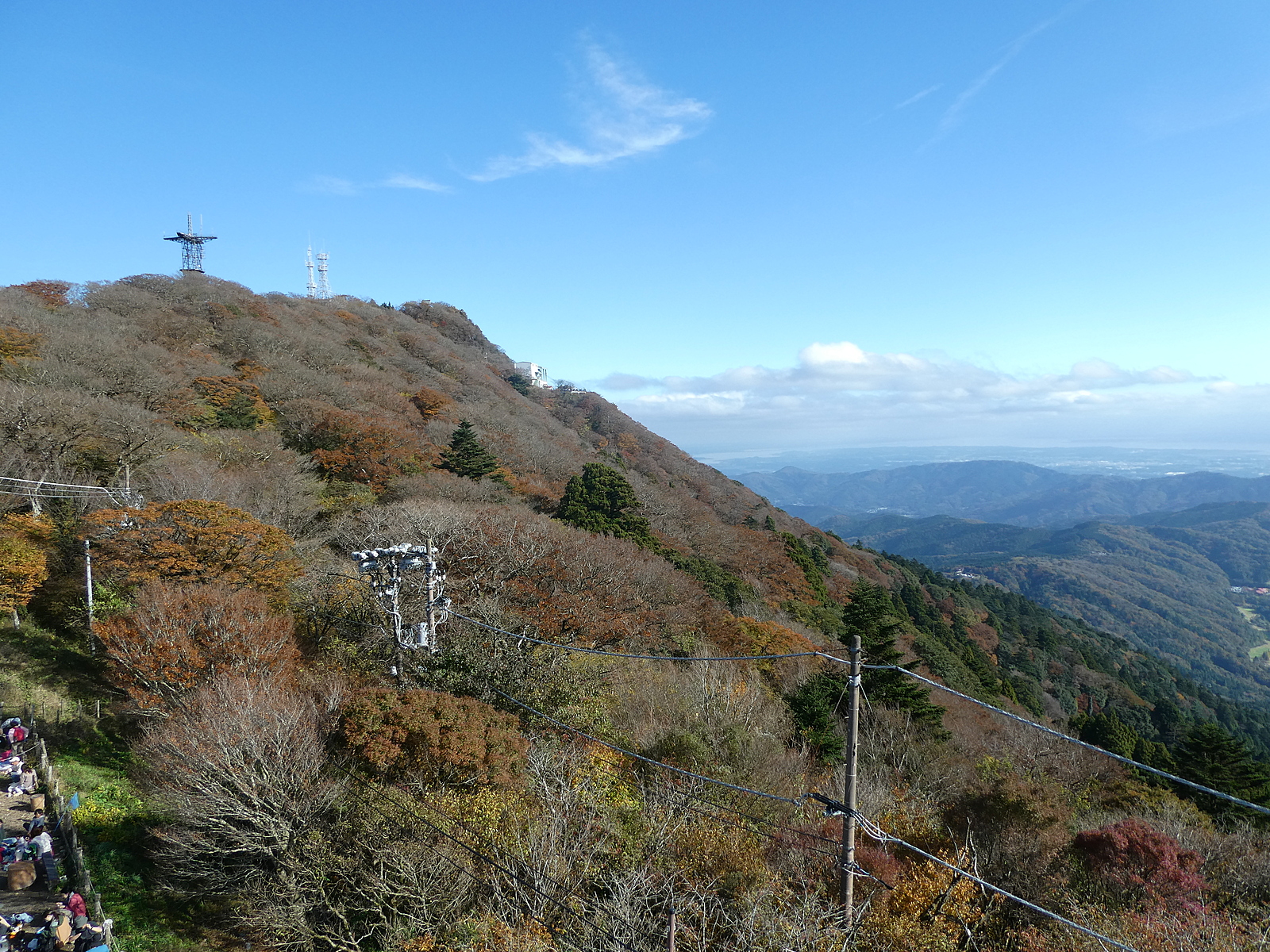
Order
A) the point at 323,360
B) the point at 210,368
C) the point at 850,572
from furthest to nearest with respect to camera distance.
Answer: the point at 850,572, the point at 323,360, the point at 210,368

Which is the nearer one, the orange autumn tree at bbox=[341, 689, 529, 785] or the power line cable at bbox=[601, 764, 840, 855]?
the power line cable at bbox=[601, 764, 840, 855]

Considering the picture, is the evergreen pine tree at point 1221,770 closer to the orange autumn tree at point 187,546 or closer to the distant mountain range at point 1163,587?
the orange autumn tree at point 187,546

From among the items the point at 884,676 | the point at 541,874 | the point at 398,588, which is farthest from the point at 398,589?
the point at 884,676

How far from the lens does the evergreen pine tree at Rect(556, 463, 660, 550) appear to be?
99.7 feet

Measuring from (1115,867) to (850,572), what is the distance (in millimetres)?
49232

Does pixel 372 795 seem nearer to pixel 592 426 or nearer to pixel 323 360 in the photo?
pixel 323 360

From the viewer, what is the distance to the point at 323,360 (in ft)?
145

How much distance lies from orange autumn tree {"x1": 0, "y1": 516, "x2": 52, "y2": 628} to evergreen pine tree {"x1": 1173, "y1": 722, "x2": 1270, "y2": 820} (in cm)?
3671

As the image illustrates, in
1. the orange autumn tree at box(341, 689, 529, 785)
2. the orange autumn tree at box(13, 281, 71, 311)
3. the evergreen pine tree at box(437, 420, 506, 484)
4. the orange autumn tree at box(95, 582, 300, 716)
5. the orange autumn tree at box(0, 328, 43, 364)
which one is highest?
the orange autumn tree at box(13, 281, 71, 311)

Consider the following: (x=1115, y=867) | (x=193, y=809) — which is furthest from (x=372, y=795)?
(x=1115, y=867)

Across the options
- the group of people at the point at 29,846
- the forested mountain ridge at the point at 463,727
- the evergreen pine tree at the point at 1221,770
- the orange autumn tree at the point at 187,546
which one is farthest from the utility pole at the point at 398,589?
the evergreen pine tree at the point at 1221,770

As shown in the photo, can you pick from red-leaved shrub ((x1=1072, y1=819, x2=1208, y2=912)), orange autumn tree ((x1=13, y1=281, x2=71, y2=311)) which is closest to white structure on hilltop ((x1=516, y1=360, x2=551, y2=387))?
orange autumn tree ((x1=13, y1=281, x2=71, y2=311))

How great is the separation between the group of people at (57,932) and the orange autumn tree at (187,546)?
753cm

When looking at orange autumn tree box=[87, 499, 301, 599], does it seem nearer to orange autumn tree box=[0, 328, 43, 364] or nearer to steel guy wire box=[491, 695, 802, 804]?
steel guy wire box=[491, 695, 802, 804]
